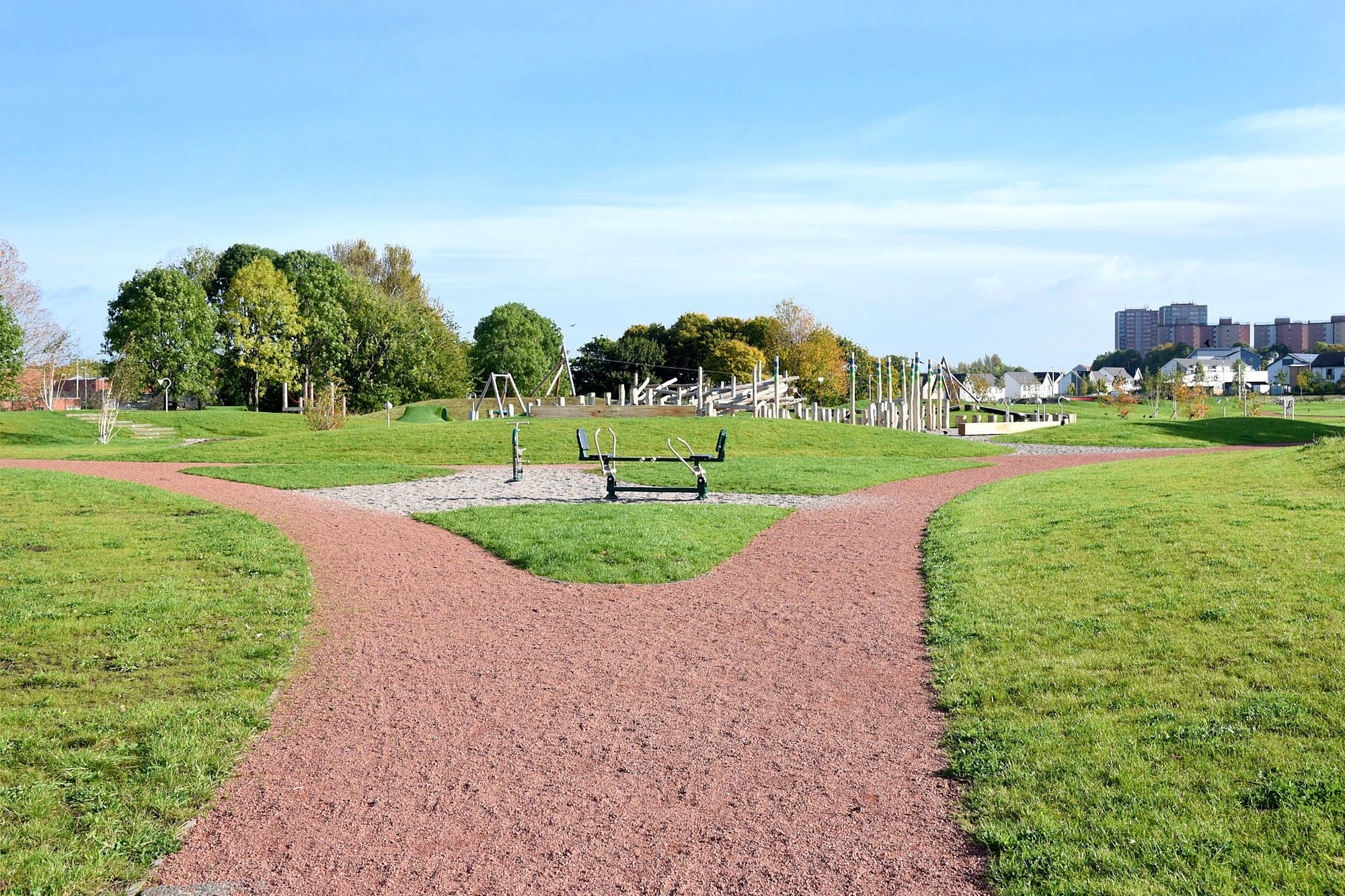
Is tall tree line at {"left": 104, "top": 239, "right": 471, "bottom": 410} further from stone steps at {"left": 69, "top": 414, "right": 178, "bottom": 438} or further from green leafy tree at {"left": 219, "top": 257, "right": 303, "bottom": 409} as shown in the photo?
stone steps at {"left": 69, "top": 414, "right": 178, "bottom": 438}

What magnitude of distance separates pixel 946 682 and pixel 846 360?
279 feet

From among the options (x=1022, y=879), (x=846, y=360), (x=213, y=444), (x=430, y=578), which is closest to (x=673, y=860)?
(x=1022, y=879)

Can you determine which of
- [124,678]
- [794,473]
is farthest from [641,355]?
[124,678]

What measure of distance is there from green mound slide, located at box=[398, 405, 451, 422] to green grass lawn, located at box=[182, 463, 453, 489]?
27706 mm

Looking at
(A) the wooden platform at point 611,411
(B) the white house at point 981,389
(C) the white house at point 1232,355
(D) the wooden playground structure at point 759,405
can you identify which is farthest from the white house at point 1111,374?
(A) the wooden platform at point 611,411

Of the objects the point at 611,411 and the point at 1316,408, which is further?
the point at 1316,408

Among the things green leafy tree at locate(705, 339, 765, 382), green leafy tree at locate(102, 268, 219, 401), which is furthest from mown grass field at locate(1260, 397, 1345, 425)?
green leafy tree at locate(102, 268, 219, 401)

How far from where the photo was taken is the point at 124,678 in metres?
7.45

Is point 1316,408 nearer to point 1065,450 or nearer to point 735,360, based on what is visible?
point 735,360

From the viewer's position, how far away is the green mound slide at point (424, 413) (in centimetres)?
5309

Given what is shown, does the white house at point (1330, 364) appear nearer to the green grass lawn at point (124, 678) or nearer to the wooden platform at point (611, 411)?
the wooden platform at point (611, 411)

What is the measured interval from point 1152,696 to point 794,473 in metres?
15.6

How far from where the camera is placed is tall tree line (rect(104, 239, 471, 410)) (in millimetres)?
58125

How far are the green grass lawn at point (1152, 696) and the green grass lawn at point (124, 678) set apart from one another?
435 cm
